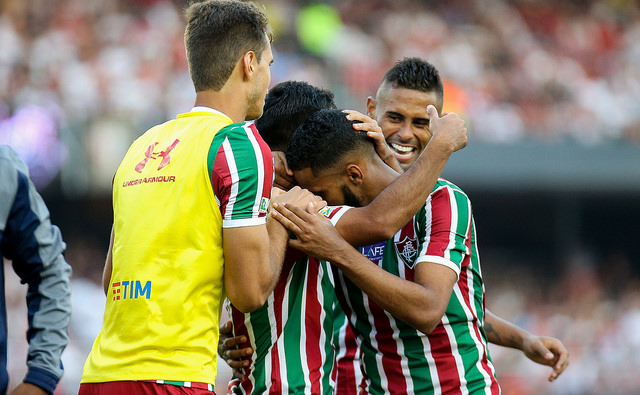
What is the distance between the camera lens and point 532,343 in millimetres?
4426

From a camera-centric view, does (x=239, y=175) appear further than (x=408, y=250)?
No

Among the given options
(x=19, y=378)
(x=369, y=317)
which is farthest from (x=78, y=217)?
(x=369, y=317)

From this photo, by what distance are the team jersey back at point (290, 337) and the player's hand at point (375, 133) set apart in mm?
601

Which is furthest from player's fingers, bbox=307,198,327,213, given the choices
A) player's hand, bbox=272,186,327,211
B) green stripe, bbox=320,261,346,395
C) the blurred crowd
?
the blurred crowd

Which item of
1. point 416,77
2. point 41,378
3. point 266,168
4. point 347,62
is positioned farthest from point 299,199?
point 347,62

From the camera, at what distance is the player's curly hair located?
4711mm

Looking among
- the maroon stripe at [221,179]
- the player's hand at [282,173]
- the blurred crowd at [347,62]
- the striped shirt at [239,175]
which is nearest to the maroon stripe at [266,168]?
the striped shirt at [239,175]

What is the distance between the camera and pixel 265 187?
3164mm

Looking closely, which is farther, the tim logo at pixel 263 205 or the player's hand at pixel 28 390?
the tim logo at pixel 263 205

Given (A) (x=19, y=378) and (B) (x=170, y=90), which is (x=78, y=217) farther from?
(A) (x=19, y=378)

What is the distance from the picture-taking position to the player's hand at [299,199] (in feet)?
11.4

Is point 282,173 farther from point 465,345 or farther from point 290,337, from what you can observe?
point 465,345

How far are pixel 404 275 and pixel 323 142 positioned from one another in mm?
703

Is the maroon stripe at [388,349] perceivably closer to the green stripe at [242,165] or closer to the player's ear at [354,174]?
the player's ear at [354,174]
